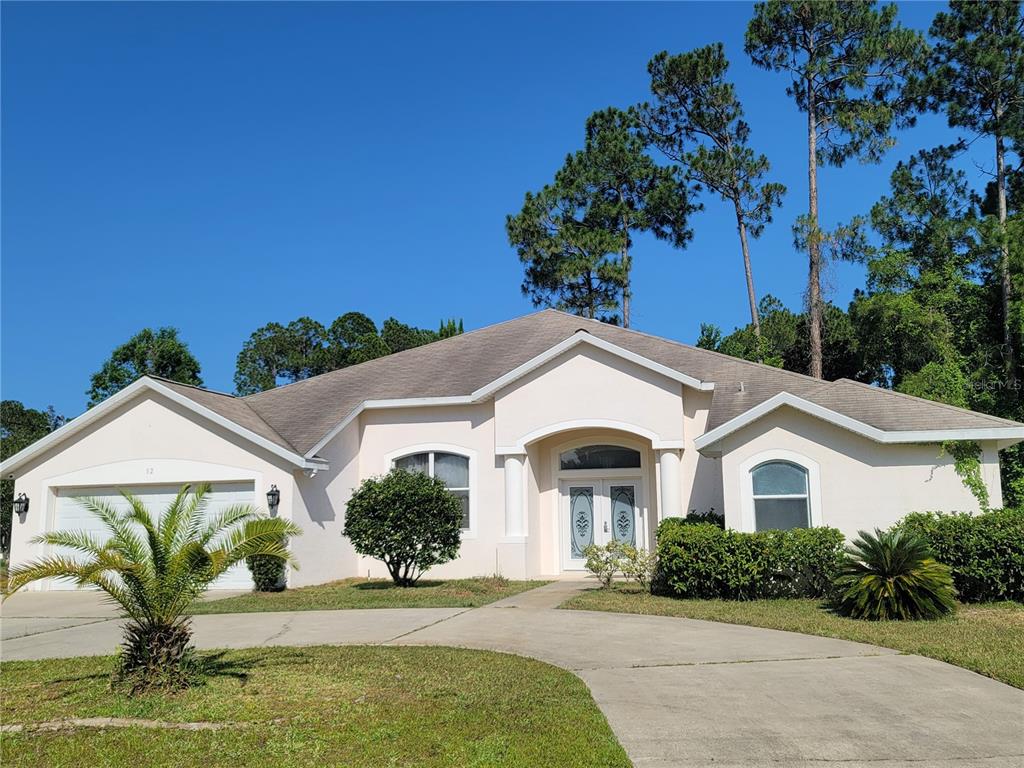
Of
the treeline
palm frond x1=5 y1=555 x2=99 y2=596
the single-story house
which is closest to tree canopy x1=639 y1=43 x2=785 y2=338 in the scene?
the treeline

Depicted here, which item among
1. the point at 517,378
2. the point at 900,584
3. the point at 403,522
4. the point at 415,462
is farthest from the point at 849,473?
the point at 415,462

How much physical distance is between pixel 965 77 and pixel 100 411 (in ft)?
94.0

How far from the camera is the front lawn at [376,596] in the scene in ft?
48.3

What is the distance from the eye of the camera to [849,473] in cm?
1538

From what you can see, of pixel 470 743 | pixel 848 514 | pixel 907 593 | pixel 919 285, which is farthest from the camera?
pixel 919 285

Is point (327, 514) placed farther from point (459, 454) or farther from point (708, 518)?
point (708, 518)

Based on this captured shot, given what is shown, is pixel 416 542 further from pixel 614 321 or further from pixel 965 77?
pixel 965 77

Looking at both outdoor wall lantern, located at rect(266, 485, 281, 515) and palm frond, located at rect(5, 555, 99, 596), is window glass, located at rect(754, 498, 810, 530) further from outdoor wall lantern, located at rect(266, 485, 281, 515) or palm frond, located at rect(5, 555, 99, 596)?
palm frond, located at rect(5, 555, 99, 596)

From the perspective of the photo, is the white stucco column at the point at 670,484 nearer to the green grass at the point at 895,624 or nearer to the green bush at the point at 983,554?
the green grass at the point at 895,624

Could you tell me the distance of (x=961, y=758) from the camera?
597 centimetres

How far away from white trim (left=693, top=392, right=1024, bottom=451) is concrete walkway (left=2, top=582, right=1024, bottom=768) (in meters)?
4.53

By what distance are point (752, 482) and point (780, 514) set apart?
0.75 m

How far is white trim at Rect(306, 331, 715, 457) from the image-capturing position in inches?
723

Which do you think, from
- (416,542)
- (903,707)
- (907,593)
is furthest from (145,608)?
(907,593)
